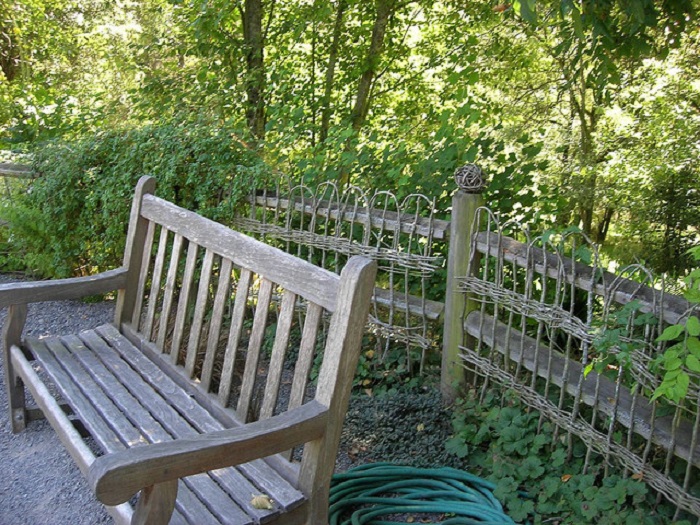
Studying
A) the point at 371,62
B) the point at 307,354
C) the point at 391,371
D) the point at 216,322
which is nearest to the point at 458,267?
the point at 391,371

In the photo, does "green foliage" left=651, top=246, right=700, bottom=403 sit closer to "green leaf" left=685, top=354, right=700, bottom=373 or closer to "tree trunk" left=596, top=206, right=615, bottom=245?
"green leaf" left=685, top=354, right=700, bottom=373

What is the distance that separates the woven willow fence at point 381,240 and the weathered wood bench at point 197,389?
1.08 metres

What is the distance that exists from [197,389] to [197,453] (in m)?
1.12

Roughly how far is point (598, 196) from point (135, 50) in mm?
7236

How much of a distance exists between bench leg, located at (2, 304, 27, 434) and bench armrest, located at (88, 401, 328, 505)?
A: 1833mm

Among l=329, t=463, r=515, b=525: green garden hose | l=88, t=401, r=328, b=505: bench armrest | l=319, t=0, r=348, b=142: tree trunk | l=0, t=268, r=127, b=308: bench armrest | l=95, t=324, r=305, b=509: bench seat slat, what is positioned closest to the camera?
l=88, t=401, r=328, b=505: bench armrest

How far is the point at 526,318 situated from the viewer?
3.78 m

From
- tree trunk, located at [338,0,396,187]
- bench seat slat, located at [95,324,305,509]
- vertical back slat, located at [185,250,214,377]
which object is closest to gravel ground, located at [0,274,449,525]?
bench seat slat, located at [95,324,305,509]

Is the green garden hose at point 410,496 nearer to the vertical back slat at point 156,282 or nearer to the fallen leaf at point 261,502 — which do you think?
the fallen leaf at point 261,502

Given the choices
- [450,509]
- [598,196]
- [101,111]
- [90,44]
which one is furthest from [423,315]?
[90,44]

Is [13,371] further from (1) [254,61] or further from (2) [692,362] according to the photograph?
(1) [254,61]

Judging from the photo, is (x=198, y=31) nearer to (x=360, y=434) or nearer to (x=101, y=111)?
(x=101, y=111)

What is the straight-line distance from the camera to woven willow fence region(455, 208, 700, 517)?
254 cm

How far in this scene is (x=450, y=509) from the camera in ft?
9.40
